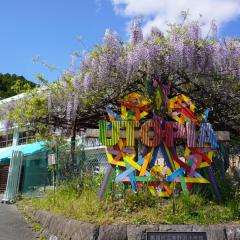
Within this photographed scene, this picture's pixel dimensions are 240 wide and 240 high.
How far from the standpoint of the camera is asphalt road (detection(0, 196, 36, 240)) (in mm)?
10251

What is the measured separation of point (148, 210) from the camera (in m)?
9.20

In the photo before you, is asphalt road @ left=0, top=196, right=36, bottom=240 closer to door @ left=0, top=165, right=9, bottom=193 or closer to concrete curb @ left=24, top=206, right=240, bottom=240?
concrete curb @ left=24, top=206, right=240, bottom=240

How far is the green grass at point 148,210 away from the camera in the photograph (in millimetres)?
8688

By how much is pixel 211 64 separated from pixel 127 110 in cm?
256

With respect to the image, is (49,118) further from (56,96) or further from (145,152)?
(145,152)

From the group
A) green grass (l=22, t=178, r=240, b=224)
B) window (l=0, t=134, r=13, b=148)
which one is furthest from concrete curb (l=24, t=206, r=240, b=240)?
window (l=0, t=134, r=13, b=148)

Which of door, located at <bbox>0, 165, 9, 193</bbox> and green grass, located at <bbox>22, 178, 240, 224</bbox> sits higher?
door, located at <bbox>0, 165, 9, 193</bbox>

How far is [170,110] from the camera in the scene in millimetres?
10844

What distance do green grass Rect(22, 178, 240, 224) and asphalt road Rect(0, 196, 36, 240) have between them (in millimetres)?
982

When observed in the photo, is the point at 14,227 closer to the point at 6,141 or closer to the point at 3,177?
the point at 3,177

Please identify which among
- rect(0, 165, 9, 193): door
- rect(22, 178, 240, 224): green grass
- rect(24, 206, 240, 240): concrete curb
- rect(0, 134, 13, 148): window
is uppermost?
rect(0, 134, 13, 148): window

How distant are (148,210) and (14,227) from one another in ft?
13.5

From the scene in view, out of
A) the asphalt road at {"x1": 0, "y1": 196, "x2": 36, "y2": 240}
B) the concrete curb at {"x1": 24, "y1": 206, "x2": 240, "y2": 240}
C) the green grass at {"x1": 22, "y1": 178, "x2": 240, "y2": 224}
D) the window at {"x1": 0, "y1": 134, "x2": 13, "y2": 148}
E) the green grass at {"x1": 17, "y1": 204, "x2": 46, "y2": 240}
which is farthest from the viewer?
the window at {"x1": 0, "y1": 134, "x2": 13, "y2": 148}

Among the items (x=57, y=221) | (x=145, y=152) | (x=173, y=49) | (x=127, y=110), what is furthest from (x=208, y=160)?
(x=57, y=221)
